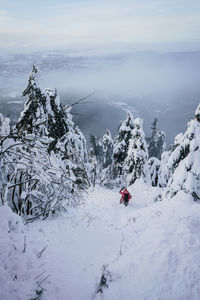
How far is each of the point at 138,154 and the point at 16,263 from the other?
13.6 metres

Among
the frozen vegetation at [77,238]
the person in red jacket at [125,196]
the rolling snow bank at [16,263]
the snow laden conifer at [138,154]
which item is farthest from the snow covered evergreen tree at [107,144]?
the rolling snow bank at [16,263]

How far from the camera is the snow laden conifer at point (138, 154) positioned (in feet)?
51.5

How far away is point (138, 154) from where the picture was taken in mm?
15773

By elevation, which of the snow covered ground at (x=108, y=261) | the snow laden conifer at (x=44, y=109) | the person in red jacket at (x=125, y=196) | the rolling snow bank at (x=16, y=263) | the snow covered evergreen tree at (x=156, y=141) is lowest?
the snow covered evergreen tree at (x=156, y=141)

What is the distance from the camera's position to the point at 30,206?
6.89m

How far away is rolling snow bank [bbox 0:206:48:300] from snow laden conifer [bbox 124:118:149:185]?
1301 cm

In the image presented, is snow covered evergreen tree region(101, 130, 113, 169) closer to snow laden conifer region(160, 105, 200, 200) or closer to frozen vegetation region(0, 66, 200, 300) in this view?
frozen vegetation region(0, 66, 200, 300)

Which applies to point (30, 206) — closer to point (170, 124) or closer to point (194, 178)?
point (194, 178)

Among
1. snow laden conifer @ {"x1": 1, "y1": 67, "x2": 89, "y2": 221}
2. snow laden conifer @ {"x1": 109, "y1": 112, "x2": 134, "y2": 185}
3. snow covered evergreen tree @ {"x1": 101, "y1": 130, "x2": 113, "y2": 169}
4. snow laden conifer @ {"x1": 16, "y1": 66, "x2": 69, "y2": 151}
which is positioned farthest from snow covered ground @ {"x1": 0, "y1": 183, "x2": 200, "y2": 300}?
snow covered evergreen tree @ {"x1": 101, "y1": 130, "x2": 113, "y2": 169}

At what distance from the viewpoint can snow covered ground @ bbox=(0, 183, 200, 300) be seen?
326 cm

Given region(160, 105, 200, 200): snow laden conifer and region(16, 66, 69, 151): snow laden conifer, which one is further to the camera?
region(16, 66, 69, 151): snow laden conifer

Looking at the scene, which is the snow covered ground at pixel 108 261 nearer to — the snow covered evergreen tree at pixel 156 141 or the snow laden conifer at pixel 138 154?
the snow laden conifer at pixel 138 154

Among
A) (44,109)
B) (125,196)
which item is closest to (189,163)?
(125,196)

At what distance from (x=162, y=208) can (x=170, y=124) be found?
207m
